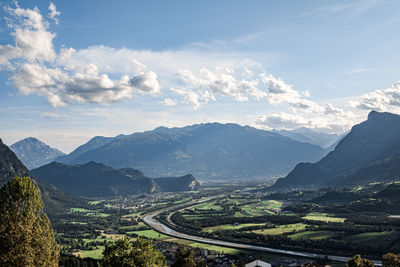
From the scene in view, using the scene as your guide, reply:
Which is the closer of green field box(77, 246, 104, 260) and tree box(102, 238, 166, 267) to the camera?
tree box(102, 238, 166, 267)

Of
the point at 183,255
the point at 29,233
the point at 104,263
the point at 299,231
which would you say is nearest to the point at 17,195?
the point at 29,233

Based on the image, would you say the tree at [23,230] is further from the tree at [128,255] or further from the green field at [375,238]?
the green field at [375,238]

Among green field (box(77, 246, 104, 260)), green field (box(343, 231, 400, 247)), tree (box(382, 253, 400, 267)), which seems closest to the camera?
tree (box(382, 253, 400, 267))

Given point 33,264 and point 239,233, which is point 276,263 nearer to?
point 239,233

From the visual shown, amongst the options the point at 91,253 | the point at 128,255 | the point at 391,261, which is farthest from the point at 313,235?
the point at 128,255

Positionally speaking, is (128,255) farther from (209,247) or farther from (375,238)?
(375,238)

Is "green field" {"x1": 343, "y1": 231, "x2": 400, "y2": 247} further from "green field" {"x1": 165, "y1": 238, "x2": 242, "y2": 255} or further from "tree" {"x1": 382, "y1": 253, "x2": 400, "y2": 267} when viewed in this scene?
"tree" {"x1": 382, "y1": 253, "x2": 400, "y2": 267}

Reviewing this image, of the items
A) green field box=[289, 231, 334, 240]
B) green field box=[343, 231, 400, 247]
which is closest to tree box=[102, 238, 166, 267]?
green field box=[343, 231, 400, 247]
